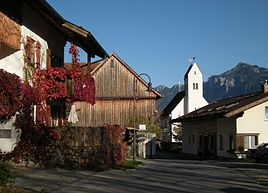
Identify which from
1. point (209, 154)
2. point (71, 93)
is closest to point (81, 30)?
point (71, 93)

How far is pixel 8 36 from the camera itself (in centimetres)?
2084

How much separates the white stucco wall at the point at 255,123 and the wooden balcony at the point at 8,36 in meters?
25.5

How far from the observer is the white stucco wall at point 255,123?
42.9 metres

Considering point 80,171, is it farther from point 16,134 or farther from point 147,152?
point 147,152

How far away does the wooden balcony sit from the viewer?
792 inches

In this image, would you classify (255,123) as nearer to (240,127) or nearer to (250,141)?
Answer: (240,127)

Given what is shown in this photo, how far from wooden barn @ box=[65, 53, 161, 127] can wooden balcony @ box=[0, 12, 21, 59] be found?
35576 mm

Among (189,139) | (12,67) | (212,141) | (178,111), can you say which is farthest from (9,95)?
(178,111)

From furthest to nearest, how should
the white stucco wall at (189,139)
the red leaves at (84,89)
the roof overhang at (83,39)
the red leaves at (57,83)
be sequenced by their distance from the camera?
the white stucco wall at (189,139), the red leaves at (84,89), the roof overhang at (83,39), the red leaves at (57,83)

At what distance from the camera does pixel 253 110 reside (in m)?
43.5

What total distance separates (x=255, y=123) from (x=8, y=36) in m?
27.9

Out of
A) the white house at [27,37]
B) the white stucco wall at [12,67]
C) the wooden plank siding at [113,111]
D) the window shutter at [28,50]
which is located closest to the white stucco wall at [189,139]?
the wooden plank siding at [113,111]

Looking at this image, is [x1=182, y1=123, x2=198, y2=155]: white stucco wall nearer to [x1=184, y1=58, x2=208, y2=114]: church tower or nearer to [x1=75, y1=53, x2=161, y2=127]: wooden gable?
[x1=75, y1=53, x2=161, y2=127]: wooden gable

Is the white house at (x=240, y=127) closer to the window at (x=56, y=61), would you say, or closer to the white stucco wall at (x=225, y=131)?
the white stucco wall at (x=225, y=131)
